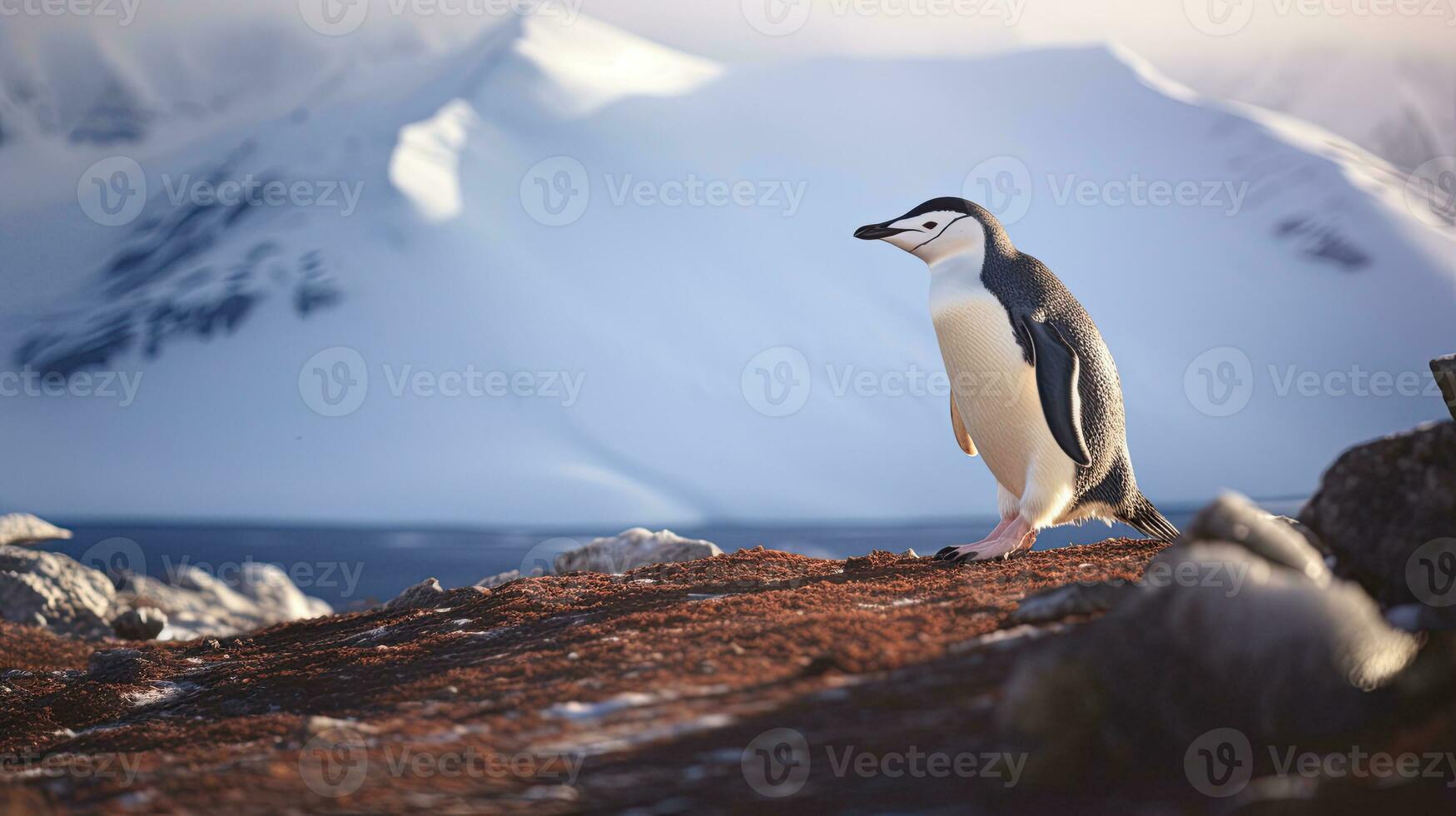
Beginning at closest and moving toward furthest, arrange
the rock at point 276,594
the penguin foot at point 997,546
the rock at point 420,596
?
the penguin foot at point 997,546 → the rock at point 420,596 → the rock at point 276,594

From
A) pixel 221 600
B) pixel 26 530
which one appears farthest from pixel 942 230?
pixel 26 530

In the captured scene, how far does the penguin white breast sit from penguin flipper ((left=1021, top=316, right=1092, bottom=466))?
0.25 ft

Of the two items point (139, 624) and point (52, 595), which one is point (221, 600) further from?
point (139, 624)

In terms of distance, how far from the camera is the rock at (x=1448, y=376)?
15.4 ft

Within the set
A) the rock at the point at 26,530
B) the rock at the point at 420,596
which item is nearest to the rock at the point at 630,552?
the rock at the point at 420,596

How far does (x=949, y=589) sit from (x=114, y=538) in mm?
12997

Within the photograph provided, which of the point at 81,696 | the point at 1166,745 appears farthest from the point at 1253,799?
the point at 81,696

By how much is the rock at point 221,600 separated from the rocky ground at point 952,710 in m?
7.24

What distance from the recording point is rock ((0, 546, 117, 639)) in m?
10.8

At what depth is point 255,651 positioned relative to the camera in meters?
7.26

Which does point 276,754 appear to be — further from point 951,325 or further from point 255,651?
point 951,325

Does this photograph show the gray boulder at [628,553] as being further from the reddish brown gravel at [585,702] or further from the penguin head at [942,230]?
the penguin head at [942,230]

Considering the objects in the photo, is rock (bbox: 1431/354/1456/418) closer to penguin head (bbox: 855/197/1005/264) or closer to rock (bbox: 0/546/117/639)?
penguin head (bbox: 855/197/1005/264)

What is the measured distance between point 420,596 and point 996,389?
4.48 m
